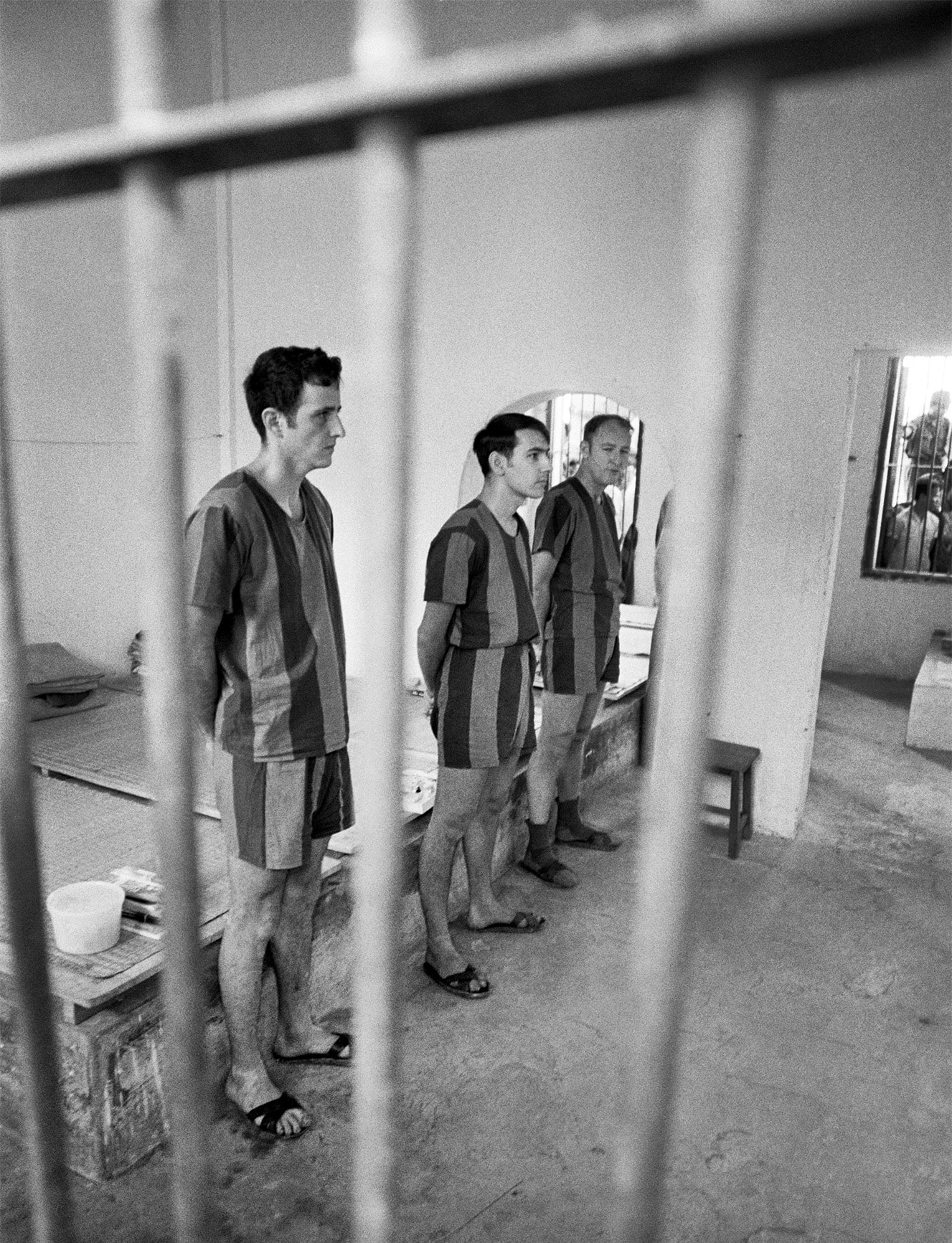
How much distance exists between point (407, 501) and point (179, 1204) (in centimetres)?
66

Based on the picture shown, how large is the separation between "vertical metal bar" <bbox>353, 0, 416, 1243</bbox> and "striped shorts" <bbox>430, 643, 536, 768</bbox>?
2219mm

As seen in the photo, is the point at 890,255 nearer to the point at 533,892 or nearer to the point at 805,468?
the point at 805,468

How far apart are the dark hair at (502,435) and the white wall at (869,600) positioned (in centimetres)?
484

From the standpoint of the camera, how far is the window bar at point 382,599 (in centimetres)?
66

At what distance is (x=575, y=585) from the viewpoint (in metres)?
3.88

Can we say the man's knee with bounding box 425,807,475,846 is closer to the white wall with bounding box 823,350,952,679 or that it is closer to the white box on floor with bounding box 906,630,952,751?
the white box on floor with bounding box 906,630,952,751

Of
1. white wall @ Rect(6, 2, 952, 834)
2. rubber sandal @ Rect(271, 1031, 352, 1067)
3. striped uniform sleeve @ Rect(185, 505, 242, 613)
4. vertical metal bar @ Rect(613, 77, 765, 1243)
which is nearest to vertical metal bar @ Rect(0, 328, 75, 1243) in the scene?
vertical metal bar @ Rect(613, 77, 765, 1243)

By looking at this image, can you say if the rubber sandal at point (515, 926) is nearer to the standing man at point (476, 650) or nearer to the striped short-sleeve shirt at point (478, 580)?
the standing man at point (476, 650)

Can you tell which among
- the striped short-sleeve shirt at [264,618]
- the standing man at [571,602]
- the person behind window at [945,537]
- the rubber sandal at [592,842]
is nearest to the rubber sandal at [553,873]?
the standing man at [571,602]

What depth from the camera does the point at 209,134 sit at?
691 millimetres

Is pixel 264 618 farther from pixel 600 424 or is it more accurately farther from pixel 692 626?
pixel 600 424

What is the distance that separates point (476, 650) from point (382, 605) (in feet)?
7.63

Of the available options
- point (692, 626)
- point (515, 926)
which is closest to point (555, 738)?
point (515, 926)

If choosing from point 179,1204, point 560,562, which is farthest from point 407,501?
point 560,562
